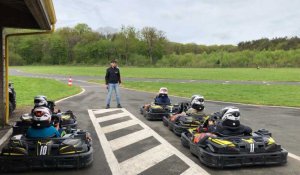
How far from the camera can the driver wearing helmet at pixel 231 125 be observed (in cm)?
828

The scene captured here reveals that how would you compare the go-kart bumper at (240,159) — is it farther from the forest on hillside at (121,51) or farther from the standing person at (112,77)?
the forest on hillside at (121,51)

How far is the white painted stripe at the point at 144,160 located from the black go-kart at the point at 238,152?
0.92 metres

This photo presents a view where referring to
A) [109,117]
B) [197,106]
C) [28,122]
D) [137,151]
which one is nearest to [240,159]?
[137,151]

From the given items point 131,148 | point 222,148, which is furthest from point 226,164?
point 131,148

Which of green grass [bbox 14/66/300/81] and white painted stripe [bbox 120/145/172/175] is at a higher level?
white painted stripe [bbox 120/145/172/175]

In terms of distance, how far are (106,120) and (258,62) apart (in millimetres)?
82077

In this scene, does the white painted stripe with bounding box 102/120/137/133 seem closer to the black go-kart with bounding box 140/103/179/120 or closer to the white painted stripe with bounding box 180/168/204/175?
the black go-kart with bounding box 140/103/179/120

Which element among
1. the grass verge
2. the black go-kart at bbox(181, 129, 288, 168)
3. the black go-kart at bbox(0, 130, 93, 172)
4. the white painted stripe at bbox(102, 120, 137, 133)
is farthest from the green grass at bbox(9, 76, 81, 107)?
the black go-kart at bbox(181, 129, 288, 168)

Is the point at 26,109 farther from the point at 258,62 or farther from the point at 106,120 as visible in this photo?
the point at 258,62

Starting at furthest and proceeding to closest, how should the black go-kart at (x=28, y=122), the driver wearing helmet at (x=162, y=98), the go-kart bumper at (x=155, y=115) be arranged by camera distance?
the driver wearing helmet at (x=162, y=98) → the go-kart bumper at (x=155, y=115) → the black go-kart at (x=28, y=122)

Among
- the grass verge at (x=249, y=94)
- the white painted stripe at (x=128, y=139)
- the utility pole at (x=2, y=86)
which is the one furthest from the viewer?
the grass verge at (x=249, y=94)

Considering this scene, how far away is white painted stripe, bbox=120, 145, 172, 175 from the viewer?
7.63 m

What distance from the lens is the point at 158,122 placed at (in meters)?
13.5

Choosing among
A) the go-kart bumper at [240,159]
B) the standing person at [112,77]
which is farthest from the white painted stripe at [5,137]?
the standing person at [112,77]
